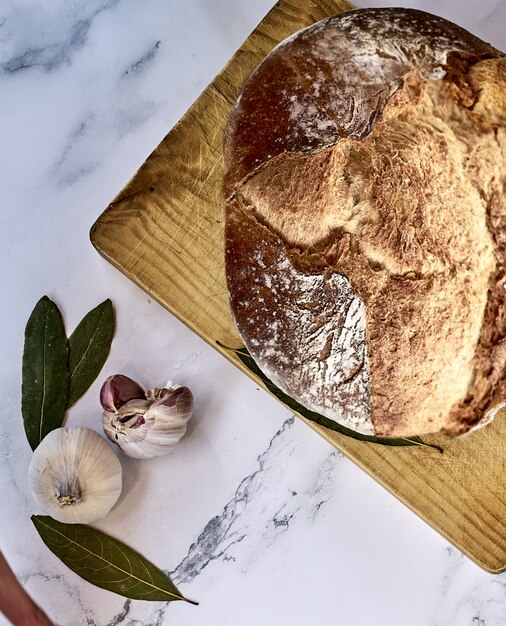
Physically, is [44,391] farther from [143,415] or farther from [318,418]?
[318,418]

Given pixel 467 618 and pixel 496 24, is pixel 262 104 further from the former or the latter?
pixel 467 618

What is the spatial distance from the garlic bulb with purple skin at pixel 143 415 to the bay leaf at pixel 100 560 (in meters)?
0.17

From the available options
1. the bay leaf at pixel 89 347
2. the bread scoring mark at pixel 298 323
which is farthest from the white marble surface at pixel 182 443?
the bread scoring mark at pixel 298 323

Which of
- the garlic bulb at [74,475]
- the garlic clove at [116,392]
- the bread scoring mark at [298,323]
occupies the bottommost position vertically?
the garlic bulb at [74,475]

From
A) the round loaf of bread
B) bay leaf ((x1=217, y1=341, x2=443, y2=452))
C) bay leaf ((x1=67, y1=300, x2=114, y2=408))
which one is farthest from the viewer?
bay leaf ((x1=67, y1=300, x2=114, y2=408))

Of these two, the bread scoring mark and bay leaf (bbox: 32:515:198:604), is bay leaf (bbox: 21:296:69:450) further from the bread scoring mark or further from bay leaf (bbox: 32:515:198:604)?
the bread scoring mark

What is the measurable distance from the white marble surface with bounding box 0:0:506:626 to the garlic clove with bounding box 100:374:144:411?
60mm

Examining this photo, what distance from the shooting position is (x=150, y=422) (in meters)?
1.36

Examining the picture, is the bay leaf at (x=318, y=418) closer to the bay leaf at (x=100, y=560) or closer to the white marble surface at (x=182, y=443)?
the white marble surface at (x=182, y=443)

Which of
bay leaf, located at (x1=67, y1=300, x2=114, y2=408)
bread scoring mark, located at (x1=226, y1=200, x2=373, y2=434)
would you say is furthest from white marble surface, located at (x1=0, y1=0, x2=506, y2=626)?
bread scoring mark, located at (x1=226, y1=200, x2=373, y2=434)

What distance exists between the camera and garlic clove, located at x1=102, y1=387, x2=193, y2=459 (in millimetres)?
1360

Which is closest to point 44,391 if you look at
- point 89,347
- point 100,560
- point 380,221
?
point 89,347

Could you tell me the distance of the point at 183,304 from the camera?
1.38 m

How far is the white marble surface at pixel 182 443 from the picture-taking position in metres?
1.43
